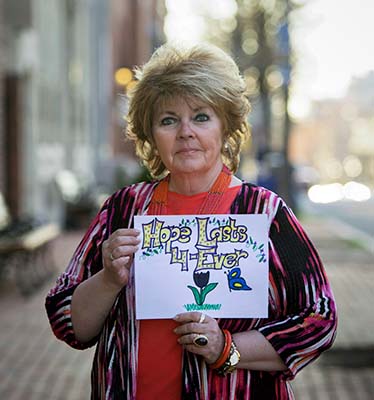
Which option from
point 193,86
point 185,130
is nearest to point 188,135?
point 185,130

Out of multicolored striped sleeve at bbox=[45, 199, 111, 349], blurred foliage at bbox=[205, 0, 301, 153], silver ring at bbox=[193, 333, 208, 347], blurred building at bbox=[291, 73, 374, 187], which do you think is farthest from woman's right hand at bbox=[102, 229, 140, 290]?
blurred building at bbox=[291, 73, 374, 187]

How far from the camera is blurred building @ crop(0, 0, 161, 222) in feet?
47.7

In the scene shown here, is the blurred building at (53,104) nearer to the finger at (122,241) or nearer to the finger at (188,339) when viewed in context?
the finger at (122,241)

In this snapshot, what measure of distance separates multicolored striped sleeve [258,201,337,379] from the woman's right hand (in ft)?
1.32

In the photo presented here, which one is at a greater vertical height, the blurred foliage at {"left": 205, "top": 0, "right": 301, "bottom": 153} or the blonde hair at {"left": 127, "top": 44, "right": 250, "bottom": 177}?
the blonde hair at {"left": 127, "top": 44, "right": 250, "bottom": 177}

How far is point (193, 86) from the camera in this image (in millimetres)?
2438

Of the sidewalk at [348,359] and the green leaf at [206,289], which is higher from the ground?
the green leaf at [206,289]

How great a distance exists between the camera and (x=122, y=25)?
35281 millimetres

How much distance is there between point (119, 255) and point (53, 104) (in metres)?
16.5

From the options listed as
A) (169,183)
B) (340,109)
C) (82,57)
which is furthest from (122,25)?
(340,109)

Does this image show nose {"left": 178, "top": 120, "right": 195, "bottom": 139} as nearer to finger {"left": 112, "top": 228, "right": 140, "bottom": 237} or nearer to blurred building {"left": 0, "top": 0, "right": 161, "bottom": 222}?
finger {"left": 112, "top": 228, "right": 140, "bottom": 237}

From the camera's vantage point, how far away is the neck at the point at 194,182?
250 centimetres

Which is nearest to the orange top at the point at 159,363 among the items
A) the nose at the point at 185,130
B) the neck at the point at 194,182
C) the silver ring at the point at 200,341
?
the silver ring at the point at 200,341

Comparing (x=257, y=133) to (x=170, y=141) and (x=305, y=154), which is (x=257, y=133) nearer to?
(x=170, y=141)
